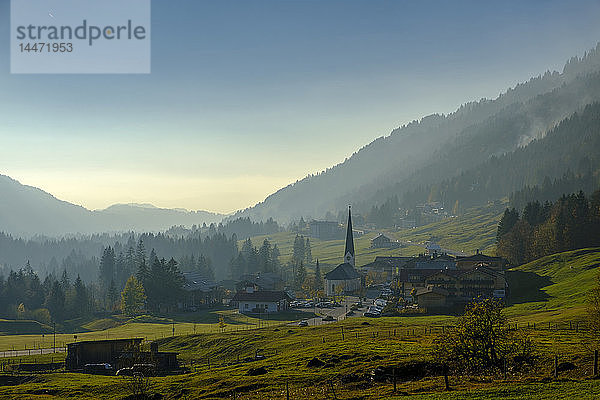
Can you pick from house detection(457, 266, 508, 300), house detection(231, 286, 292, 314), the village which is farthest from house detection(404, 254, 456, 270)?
house detection(231, 286, 292, 314)

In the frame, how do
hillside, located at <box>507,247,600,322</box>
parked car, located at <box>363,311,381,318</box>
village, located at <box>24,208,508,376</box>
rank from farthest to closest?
parked car, located at <box>363,311,381,318</box>
hillside, located at <box>507,247,600,322</box>
village, located at <box>24,208,508,376</box>

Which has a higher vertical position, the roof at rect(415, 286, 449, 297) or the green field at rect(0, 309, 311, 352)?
the roof at rect(415, 286, 449, 297)

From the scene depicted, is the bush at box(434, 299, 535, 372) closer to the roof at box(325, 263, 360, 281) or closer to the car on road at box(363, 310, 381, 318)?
the car on road at box(363, 310, 381, 318)

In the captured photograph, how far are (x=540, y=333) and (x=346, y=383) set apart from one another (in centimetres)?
3374

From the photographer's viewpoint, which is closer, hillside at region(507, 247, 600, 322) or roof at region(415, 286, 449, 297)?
hillside at region(507, 247, 600, 322)

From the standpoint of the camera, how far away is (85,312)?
Answer: 169125mm

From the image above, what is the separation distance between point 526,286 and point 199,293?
9786cm

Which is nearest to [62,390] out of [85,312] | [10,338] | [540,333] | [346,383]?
[346,383]

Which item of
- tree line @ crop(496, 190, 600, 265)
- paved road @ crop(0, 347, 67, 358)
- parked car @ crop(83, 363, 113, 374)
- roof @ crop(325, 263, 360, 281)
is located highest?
tree line @ crop(496, 190, 600, 265)

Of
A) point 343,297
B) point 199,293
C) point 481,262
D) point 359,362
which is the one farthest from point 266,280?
point 359,362

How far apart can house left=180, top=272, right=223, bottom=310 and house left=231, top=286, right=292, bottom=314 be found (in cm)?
2355

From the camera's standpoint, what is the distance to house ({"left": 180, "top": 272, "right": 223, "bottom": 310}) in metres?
168

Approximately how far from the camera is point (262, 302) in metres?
145

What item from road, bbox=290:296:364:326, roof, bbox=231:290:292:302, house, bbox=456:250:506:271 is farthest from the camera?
house, bbox=456:250:506:271
